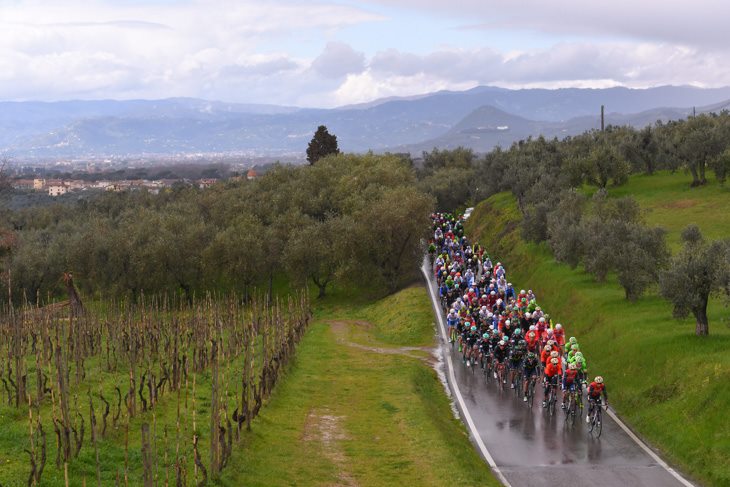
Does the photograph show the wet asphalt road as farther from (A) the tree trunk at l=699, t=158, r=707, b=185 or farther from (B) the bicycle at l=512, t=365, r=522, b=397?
(A) the tree trunk at l=699, t=158, r=707, b=185

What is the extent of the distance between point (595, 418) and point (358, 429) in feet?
27.0

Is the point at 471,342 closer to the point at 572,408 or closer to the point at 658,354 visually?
the point at 658,354

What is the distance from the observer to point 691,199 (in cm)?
7419

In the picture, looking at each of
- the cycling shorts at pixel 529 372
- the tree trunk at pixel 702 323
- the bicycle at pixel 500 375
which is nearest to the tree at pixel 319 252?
the bicycle at pixel 500 375

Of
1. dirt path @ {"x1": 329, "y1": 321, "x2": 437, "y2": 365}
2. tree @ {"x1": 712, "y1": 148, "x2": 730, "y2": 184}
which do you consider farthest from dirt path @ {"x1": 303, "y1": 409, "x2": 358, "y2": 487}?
tree @ {"x1": 712, "y1": 148, "x2": 730, "y2": 184}

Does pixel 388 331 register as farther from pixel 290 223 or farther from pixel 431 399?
pixel 290 223

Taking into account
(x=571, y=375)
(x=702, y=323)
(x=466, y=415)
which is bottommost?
(x=466, y=415)

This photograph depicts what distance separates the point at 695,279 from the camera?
3262 centimetres

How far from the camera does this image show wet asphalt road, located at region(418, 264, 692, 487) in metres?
24.2

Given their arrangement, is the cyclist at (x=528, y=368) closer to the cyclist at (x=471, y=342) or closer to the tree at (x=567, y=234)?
the cyclist at (x=471, y=342)

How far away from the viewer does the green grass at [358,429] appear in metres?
23.9

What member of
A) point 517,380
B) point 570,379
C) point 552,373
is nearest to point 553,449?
point 570,379

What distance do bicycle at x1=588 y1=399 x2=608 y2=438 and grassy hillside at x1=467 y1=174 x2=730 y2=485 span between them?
179 cm

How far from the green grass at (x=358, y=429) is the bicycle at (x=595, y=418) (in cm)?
431
